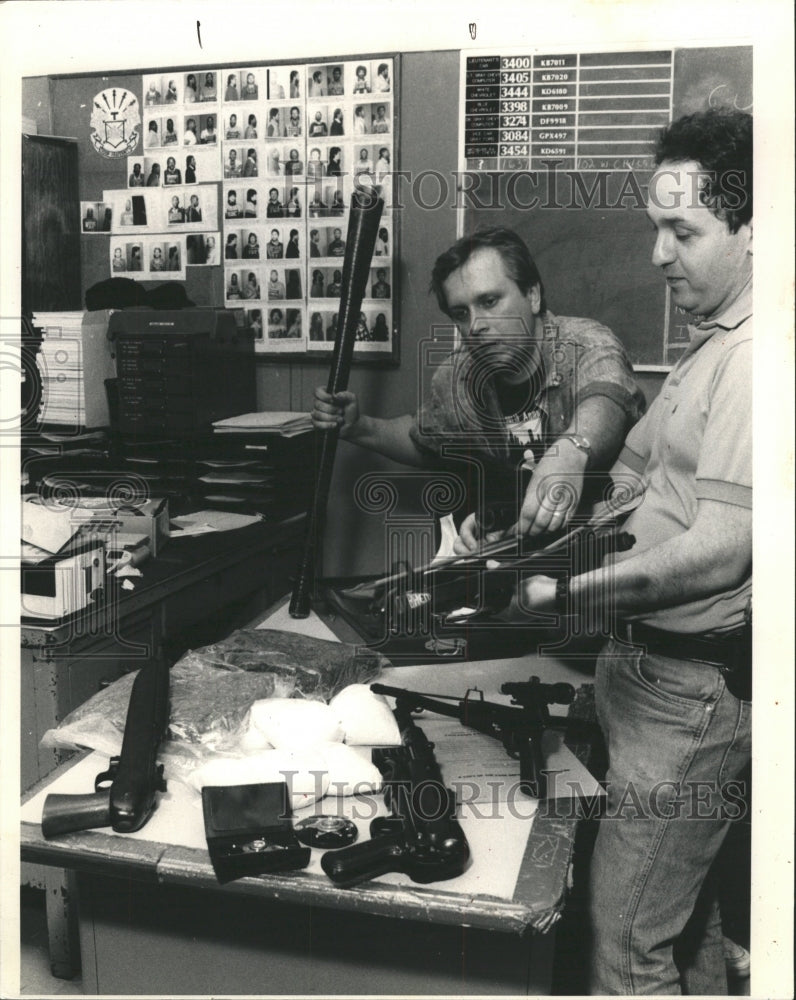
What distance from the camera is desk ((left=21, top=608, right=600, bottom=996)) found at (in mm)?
968

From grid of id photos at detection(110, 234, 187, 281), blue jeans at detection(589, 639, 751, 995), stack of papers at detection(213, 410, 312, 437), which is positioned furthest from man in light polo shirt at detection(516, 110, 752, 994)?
grid of id photos at detection(110, 234, 187, 281)

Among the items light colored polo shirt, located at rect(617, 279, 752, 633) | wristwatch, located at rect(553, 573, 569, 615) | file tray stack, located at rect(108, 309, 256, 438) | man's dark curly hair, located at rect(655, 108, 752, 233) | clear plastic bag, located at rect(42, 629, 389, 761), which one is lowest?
clear plastic bag, located at rect(42, 629, 389, 761)

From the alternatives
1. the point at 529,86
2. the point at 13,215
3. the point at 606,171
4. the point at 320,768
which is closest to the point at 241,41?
the point at 529,86

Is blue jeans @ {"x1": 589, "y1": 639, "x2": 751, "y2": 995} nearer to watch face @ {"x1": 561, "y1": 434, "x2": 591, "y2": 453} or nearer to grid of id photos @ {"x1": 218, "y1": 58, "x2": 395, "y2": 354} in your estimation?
watch face @ {"x1": 561, "y1": 434, "x2": 591, "y2": 453}

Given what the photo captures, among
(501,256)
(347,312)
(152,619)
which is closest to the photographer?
(152,619)

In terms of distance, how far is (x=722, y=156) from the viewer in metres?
1.44

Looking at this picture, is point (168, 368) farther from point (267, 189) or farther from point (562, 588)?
point (562, 588)

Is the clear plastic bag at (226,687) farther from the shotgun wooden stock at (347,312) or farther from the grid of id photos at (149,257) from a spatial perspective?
the grid of id photos at (149,257)

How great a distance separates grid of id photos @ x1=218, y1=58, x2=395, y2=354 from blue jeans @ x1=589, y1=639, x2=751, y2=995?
4.77ft

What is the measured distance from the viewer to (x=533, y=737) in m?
1.27

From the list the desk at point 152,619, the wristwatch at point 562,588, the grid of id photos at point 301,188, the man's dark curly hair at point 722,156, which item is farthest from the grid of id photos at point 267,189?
the wristwatch at point 562,588

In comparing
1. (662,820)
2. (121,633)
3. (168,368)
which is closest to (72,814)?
(121,633)

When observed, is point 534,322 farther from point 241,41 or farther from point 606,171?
point 241,41

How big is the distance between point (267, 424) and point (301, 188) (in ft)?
2.26
